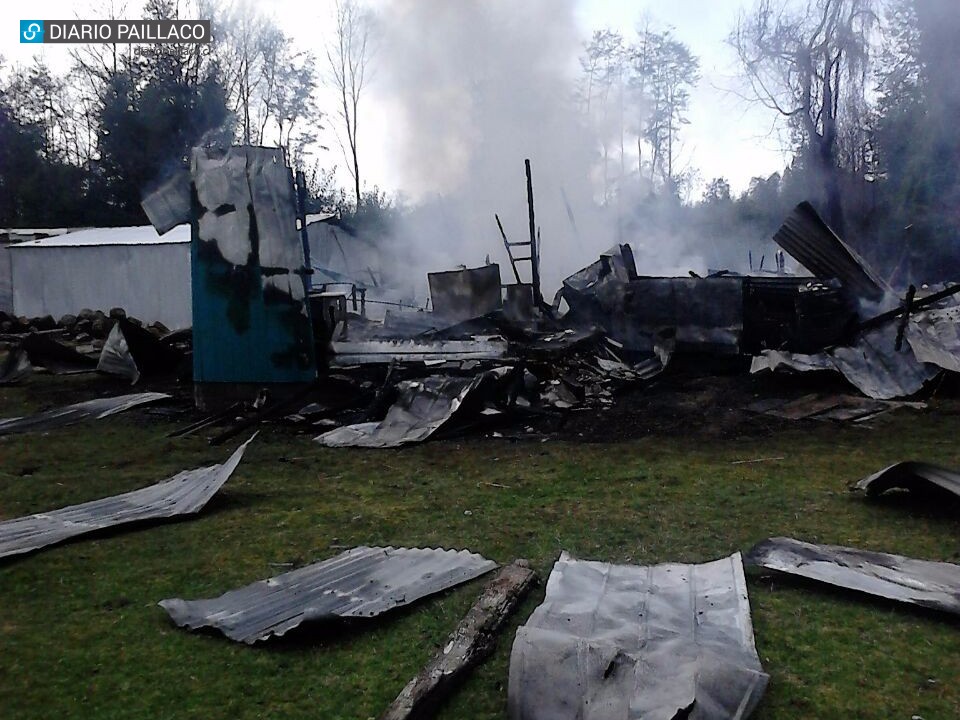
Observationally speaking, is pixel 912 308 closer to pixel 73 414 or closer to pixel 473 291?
pixel 473 291

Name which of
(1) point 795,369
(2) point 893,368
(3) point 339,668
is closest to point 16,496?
(3) point 339,668

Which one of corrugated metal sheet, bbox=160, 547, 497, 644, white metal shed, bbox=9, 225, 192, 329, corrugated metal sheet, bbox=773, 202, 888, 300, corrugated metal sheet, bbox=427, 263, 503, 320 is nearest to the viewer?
corrugated metal sheet, bbox=160, 547, 497, 644

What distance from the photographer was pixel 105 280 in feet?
66.2

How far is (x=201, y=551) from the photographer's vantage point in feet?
14.4

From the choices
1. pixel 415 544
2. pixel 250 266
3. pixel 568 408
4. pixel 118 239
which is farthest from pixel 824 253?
pixel 118 239

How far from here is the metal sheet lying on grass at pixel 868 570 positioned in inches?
135

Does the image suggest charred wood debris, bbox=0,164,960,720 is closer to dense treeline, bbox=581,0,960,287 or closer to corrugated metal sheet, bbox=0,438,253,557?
corrugated metal sheet, bbox=0,438,253,557

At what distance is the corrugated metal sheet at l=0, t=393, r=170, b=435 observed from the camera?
810cm

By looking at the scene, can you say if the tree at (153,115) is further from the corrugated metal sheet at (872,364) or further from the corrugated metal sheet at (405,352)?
the corrugated metal sheet at (872,364)

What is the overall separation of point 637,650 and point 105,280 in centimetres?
2054

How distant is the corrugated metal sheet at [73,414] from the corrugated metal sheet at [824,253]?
849 cm

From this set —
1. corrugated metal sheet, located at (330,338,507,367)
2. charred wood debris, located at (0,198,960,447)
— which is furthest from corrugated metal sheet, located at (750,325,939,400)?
corrugated metal sheet, located at (330,338,507,367)

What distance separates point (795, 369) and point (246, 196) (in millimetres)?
6611

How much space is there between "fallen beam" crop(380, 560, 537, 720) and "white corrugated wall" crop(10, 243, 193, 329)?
57.5ft
